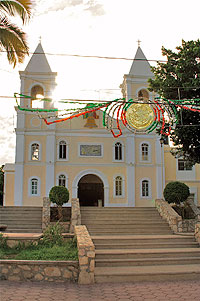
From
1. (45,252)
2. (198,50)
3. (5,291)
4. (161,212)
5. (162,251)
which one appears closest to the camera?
(5,291)

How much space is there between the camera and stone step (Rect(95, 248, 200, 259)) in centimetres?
1062

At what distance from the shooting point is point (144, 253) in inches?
422

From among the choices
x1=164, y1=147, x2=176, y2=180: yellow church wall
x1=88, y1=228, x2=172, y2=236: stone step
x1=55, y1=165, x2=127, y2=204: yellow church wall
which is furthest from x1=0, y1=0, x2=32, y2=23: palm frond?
x1=164, y1=147, x2=176, y2=180: yellow church wall

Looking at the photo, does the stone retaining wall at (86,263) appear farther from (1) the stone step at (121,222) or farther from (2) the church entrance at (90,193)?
(2) the church entrance at (90,193)

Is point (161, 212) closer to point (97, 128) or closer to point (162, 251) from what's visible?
point (162, 251)

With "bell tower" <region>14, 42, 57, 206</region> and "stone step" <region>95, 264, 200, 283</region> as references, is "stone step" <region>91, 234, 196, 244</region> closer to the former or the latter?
"stone step" <region>95, 264, 200, 283</region>

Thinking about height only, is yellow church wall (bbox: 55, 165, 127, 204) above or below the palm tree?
below

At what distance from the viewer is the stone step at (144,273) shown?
9.05m

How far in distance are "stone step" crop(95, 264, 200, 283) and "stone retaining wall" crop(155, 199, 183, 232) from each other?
5446 millimetres

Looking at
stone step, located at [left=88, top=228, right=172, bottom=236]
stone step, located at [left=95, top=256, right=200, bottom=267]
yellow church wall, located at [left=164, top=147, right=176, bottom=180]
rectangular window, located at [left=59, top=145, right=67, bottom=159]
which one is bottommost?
stone step, located at [left=95, top=256, right=200, bottom=267]

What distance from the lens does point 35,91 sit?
25688mm

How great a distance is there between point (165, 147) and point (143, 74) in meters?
6.13

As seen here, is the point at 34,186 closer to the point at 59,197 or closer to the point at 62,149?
the point at 62,149

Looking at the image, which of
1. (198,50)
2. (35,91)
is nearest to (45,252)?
(198,50)
